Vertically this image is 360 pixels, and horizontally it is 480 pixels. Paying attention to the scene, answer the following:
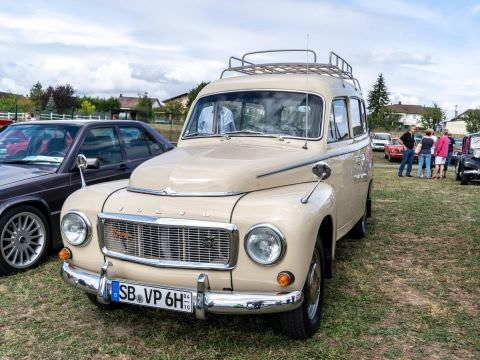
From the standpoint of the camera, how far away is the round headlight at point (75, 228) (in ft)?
12.1

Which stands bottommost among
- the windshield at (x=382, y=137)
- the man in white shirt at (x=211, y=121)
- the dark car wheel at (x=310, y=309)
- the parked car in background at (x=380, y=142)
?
the parked car in background at (x=380, y=142)

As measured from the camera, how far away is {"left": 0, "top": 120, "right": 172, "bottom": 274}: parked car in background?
16.8 ft

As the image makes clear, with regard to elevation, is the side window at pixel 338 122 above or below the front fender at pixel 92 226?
above

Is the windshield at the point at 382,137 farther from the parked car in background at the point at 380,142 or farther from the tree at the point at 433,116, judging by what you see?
the tree at the point at 433,116

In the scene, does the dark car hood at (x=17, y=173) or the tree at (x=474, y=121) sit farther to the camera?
the tree at (x=474, y=121)

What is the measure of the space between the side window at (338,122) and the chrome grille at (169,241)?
2052 millimetres

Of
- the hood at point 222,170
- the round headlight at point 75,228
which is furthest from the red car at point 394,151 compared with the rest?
the round headlight at point 75,228

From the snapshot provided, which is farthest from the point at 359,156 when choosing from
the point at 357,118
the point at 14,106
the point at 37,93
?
the point at 37,93

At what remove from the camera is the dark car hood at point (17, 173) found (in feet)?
17.2

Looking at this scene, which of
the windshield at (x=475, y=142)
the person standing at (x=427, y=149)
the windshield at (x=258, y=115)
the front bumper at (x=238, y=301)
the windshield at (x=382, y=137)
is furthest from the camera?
the windshield at (x=382, y=137)

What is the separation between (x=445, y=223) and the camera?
808 cm

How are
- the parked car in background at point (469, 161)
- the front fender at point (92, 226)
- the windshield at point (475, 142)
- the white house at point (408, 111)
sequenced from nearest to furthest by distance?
the front fender at point (92, 226), the parked car in background at point (469, 161), the windshield at point (475, 142), the white house at point (408, 111)

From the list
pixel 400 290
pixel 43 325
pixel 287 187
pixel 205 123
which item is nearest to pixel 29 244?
pixel 43 325

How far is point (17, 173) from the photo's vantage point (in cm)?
550
